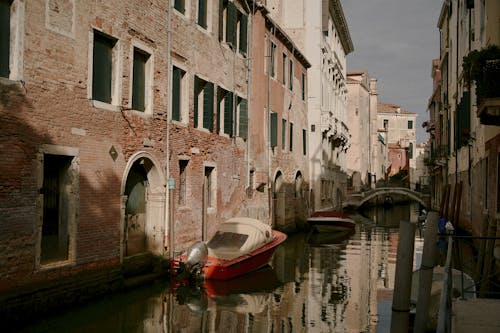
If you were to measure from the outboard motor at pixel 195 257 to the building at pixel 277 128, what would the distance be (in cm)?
683

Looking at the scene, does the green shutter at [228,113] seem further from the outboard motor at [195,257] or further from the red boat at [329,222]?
the red boat at [329,222]

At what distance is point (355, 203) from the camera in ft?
148

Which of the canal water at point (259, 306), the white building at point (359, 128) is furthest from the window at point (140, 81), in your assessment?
the white building at point (359, 128)

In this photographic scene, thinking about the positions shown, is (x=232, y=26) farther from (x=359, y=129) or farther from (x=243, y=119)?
(x=359, y=129)

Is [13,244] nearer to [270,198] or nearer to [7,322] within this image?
[7,322]

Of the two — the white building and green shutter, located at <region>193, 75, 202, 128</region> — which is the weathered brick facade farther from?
the white building

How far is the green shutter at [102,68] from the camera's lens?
1073 centimetres

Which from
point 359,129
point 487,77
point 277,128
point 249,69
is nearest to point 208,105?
point 249,69

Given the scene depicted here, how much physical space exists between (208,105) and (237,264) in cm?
480

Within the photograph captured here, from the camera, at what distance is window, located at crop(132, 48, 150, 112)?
12.1 m

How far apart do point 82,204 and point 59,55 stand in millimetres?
2630

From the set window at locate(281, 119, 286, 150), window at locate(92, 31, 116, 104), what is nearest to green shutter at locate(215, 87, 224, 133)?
window at locate(92, 31, 116, 104)

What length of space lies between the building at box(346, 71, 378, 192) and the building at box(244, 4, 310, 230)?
22.2 meters

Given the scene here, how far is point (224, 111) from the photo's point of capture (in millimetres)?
16969
